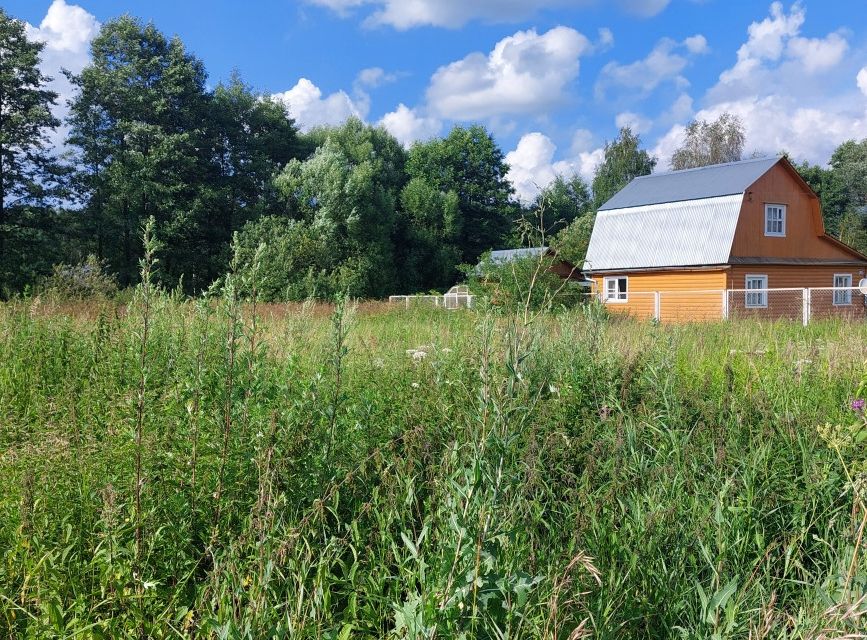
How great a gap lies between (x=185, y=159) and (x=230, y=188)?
454cm

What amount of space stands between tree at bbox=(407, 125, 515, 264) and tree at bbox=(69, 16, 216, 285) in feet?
67.3

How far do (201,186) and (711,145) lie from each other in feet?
109

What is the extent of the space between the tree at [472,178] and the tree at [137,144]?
20515mm

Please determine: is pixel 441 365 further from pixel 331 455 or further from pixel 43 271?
pixel 43 271

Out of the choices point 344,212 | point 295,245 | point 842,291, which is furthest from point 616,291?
point 344,212

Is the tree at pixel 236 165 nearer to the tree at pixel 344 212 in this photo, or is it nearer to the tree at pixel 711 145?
the tree at pixel 344 212

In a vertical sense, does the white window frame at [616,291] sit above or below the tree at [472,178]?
below

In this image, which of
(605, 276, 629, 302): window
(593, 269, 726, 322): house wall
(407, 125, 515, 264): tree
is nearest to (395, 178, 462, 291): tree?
(407, 125, 515, 264): tree

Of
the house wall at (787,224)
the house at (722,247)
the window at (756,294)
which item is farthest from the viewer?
the house wall at (787,224)

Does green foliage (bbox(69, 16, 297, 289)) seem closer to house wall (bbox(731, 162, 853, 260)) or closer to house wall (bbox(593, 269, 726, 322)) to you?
house wall (bbox(593, 269, 726, 322))

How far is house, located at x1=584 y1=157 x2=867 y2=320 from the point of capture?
81.8 ft

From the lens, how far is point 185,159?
35.4 meters

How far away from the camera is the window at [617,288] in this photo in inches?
1141

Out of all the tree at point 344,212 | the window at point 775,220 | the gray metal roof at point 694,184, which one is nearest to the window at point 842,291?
the window at point 775,220
